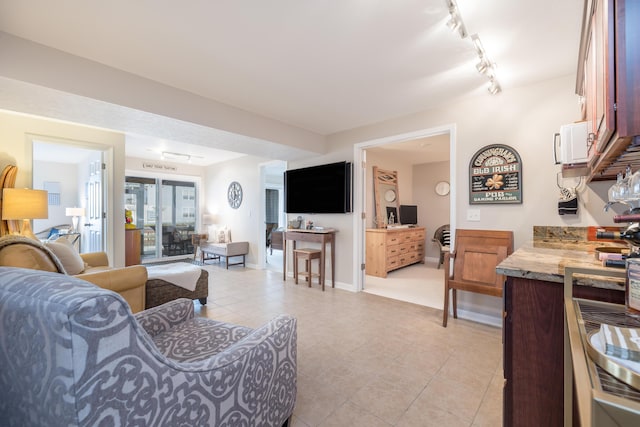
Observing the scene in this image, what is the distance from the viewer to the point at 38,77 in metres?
2.04

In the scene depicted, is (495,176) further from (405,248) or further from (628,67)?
(405,248)

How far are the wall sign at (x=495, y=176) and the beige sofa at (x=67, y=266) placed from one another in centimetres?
341

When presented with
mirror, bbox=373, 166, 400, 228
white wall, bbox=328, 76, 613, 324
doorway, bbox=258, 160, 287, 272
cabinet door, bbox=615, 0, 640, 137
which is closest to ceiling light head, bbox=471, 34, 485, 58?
white wall, bbox=328, 76, 613, 324

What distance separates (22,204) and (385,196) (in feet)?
17.7

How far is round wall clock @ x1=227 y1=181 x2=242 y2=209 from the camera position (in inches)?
249

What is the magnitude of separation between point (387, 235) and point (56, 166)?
7.69m

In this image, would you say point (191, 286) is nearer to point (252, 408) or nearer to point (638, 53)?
point (252, 408)

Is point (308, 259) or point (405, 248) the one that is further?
point (405, 248)

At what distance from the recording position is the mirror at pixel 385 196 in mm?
5348

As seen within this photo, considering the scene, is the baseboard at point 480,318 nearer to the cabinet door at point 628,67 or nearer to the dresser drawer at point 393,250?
the dresser drawer at point 393,250

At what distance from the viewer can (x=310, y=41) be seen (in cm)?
205

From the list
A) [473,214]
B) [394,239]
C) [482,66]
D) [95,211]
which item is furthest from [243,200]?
[482,66]

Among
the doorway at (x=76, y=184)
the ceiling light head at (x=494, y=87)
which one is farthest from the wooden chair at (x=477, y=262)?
the doorway at (x=76, y=184)

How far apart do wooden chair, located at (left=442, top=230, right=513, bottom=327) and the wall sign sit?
0.35m
